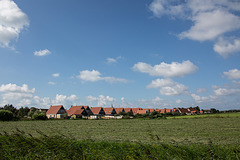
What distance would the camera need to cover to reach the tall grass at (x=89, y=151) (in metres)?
5.77

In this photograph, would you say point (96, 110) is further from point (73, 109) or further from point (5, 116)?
point (5, 116)

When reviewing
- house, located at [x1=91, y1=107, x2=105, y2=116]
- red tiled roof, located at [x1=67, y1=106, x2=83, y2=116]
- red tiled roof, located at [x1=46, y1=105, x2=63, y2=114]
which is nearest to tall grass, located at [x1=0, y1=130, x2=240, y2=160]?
red tiled roof, located at [x1=46, y1=105, x2=63, y2=114]

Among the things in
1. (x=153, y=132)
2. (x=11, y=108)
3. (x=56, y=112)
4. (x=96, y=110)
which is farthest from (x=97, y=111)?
(x=153, y=132)

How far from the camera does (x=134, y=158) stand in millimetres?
5539

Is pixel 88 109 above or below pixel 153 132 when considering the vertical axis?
above

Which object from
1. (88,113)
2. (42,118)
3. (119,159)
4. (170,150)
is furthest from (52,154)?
(88,113)

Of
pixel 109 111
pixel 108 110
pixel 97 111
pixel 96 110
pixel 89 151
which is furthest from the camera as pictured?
pixel 108 110

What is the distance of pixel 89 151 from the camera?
22.7 feet

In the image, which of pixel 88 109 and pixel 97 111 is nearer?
pixel 88 109

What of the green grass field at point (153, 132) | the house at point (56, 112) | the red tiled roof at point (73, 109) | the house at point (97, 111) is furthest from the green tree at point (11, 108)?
the green grass field at point (153, 132)

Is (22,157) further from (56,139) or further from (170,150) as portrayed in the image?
(170,150)

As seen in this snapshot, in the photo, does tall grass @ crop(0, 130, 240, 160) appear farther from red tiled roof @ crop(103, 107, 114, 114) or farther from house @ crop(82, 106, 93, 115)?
red tiled roof @ crop(103, 107, 114, 114)

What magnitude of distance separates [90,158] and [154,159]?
2.09 m

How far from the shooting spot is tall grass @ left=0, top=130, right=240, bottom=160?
18.9 feet
